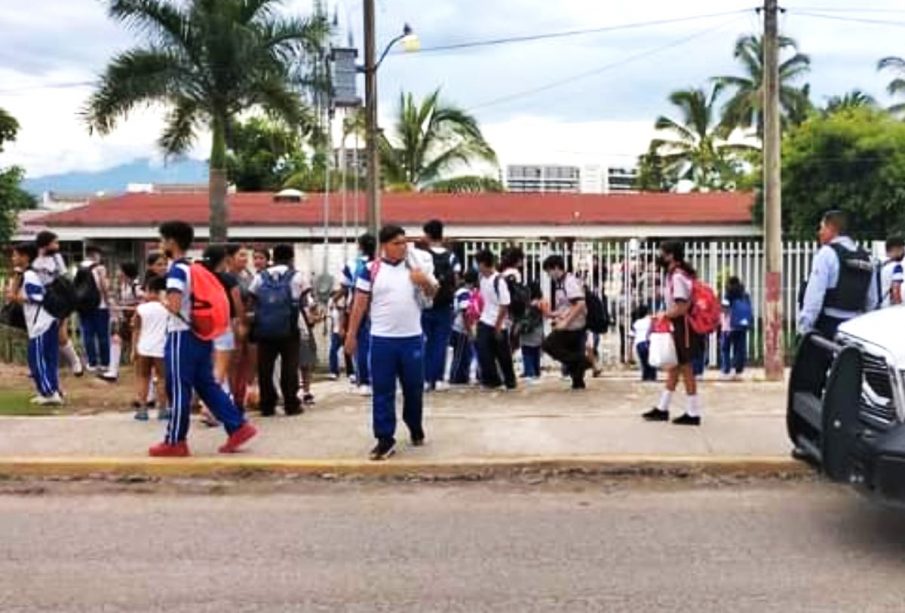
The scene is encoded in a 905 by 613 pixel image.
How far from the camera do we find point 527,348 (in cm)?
1227

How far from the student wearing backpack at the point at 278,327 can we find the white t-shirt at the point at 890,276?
5647 mm

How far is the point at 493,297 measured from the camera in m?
11.4

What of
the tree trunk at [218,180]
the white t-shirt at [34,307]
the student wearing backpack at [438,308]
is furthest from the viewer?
the tree trunk at [218,180]

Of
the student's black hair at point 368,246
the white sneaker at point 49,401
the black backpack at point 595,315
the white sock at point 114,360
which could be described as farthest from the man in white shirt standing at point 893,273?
the white sock at point 114,360

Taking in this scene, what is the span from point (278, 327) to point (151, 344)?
3.50ft

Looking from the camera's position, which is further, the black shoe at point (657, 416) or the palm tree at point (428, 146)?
the palm tree at point (428, 146)

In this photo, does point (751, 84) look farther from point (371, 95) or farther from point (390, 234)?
point (390, 234)

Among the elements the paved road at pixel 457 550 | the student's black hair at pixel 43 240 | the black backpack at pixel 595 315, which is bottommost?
the paved road at pixel 457 550

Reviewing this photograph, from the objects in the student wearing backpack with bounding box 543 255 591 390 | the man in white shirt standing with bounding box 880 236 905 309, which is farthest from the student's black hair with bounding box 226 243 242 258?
the man in white shirt standing with bounding box 880 236 905 309

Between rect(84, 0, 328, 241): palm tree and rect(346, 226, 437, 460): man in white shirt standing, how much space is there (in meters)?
13.3

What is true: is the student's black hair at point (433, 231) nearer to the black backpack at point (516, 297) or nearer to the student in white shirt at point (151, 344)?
the black backpack at point (516, 297)

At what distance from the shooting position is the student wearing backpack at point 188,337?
7.89 m

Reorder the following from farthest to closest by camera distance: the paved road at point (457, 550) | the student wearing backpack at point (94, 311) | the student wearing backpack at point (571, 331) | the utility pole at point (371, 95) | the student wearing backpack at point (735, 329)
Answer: the utility pole at point (371, 95), the student wearing backpack at point (735, 329), the student wearing backpack at point (94, 311), the student wearing backpack at point (571, 331), the paved road at point (457, 550)

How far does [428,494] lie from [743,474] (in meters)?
2.16
